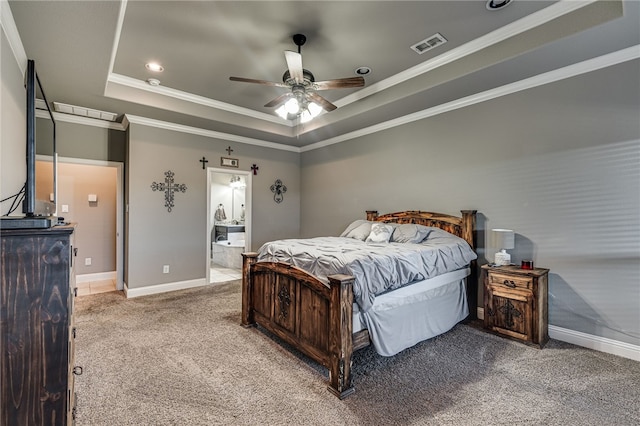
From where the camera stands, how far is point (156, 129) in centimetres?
466

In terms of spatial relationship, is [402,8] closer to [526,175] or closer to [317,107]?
[317,107]

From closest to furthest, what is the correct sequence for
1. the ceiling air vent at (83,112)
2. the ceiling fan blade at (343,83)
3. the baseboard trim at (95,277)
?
1. the ceiling fan blade at (343,83)
2. the ceiling air vent at (83,112)
3. the baseboard trim at (95,277)

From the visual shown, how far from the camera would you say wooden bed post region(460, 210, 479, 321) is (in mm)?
3617

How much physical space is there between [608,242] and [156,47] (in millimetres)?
4862

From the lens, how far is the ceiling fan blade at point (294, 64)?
8.44ft

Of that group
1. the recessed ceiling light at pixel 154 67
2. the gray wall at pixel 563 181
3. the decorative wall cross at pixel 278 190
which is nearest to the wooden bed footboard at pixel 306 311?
the gray wall at pixel 563 181

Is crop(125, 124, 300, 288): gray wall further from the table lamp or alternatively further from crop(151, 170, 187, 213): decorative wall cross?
the table lamp

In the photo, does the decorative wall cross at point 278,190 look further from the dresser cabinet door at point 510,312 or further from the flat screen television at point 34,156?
the dresser cabinet door at point 510,312

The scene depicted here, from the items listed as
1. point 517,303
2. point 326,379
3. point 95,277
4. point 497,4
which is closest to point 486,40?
point 497,4

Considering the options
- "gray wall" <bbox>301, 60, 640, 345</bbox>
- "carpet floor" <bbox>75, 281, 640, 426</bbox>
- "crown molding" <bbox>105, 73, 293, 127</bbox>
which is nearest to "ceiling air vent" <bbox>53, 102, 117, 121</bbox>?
"crown molding" <bbox>105, 73, 293, 127</bbox>

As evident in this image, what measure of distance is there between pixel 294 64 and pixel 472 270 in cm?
308

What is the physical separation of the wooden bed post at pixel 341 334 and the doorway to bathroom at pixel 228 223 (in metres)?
3.66

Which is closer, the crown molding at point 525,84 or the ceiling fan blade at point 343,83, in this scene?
the crown molding at point 525,84

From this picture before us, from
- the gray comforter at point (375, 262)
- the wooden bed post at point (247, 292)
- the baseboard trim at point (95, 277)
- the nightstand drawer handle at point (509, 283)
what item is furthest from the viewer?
the baseboard trim at point (95, 277)
